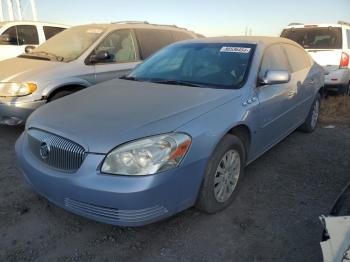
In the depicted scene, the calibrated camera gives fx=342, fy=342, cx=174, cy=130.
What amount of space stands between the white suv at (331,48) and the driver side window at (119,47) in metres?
4.07

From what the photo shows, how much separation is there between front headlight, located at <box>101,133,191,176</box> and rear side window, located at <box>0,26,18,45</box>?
7.83 meters

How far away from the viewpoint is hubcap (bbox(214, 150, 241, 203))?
2.99 meters

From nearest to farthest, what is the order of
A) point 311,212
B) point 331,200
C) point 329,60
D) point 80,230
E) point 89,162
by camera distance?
point 89,162 < point 80,230 < point 311,212 < point 331,200 < point 329,60

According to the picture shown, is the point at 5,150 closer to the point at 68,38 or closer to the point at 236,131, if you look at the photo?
the point at 68,38

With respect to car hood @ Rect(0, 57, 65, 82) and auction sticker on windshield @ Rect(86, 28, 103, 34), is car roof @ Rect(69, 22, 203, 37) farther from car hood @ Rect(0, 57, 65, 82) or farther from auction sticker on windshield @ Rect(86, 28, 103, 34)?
car hood @ Rect(0, 57, 65, 82)

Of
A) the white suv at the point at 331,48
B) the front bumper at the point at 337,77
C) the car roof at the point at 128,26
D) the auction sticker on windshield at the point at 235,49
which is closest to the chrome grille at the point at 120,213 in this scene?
the auction sticker on windshield at the point at 235,49

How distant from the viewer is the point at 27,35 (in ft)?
29.8

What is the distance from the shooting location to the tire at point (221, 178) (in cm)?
280

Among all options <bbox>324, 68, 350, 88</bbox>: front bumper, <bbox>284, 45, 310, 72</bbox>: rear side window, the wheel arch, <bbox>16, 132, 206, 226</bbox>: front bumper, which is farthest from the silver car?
<bbox>324, 68, 350, 88</bbox>: front bumper

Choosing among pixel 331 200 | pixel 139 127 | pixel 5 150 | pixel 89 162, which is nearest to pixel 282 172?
pixel 331 200

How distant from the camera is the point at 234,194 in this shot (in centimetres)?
327

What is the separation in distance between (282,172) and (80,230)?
2.36 m

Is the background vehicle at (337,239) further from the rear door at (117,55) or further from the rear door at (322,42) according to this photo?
the rear door at (322,42)

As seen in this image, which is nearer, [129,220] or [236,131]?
[129,220]
